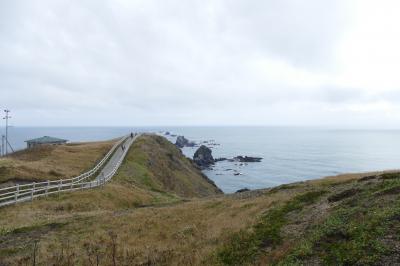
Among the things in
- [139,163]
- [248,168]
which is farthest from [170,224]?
[248,168]

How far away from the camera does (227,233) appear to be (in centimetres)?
1717

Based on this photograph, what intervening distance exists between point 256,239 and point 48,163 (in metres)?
41.8

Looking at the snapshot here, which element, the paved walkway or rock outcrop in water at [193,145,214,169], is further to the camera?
rock outcrop in water at [193,145,214,169]

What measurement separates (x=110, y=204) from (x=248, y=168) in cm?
10222

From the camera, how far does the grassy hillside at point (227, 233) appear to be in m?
12.0

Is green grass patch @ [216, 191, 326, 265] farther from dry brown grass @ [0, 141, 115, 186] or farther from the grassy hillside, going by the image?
dry brown grass @ [0, 141, 115, 186]

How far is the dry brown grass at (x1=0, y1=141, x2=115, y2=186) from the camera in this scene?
39531 millimetres

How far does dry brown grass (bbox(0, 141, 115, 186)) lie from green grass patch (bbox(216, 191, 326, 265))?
2936cm

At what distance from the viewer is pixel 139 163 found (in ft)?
204

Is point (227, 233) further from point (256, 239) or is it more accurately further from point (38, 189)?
point (38, 189)

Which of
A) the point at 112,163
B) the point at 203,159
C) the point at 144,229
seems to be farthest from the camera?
the point at 203,159

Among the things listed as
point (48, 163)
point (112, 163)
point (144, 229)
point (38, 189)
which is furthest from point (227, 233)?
point (112, 163)

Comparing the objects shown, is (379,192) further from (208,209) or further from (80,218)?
(80,218)

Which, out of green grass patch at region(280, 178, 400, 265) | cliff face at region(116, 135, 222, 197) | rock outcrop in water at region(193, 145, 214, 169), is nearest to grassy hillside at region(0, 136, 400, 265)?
green grass patch at region(280, 178, 400, 265)
